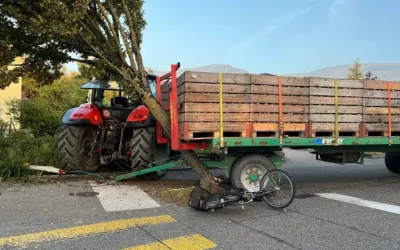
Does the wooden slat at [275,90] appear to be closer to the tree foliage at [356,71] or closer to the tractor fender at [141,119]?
the tractor fender at [141,119]

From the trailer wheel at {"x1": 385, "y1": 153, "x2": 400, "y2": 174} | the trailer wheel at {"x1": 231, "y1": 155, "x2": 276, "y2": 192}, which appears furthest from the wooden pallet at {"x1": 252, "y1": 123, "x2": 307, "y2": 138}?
the trailer wheel at {"x1": 385, "y1": 153, "x2": 400, "y2": 174}

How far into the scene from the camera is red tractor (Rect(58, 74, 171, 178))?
8.15 metres

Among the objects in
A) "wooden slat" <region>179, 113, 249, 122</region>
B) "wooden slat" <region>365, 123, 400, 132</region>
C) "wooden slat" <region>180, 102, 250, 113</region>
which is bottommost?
"wooden slat" <region>365, 123, 400, 132</region>

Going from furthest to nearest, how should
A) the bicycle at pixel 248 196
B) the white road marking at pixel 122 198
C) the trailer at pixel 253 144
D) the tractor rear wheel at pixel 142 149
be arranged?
the tractor rear wheel at pixel 142 149
the trailer at pixel 253 144
the white road marking at pixel 122 198
the bicycle at pixel 248 196

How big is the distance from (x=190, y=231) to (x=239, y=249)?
0.84 metres

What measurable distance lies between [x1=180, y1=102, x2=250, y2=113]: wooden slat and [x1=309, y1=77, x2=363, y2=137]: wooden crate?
133 cm

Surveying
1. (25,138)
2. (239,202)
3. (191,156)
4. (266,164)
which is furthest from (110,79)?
(239,202)

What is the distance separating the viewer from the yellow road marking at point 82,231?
437cm

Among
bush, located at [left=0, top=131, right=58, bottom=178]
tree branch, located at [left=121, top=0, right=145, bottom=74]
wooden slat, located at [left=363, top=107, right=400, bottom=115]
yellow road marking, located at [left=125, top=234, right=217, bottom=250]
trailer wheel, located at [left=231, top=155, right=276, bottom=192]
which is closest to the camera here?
yellow road marking, located at [left=125, top=234, right=217, bottom=250]

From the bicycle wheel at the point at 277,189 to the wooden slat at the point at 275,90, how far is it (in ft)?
4.61

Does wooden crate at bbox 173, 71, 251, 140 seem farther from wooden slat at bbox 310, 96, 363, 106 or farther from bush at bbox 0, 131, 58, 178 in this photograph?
Result: bush at bbox 0, 131, 58, 178

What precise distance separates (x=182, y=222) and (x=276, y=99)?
2.76 metres

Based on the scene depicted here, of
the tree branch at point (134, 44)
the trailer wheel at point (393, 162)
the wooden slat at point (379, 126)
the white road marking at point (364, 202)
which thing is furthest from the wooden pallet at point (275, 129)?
the trailer wheel at point (393, 162)

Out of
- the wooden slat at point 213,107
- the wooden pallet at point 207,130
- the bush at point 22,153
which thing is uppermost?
the wooden slat at point 213,107
